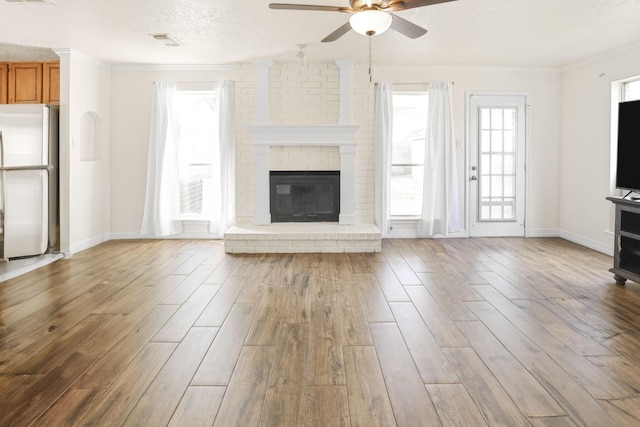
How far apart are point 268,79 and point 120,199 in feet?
8.94

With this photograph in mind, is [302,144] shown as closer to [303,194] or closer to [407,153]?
[303,194]

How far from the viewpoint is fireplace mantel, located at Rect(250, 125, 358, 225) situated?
6.67 m

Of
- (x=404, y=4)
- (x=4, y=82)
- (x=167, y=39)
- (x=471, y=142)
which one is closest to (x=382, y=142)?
(x=471, y=142)

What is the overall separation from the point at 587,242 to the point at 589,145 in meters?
1.27

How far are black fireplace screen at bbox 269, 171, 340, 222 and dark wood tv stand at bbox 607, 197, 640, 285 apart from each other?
3504mm

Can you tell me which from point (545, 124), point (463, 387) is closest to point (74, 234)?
point (463, 387)

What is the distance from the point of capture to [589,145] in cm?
631

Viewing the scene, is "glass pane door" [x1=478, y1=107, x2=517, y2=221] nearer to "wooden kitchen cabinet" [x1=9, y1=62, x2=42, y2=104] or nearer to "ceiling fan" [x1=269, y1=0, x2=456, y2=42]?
"ceiling fan" [x1=269, y1=0, x2=456, y2=42]

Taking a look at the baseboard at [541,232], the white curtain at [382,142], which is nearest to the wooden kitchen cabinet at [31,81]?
the white curtain at [382,142]

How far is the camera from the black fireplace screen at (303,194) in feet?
22.5

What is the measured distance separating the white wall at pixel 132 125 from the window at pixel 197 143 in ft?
1.02

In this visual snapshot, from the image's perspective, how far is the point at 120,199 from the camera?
6.95 m

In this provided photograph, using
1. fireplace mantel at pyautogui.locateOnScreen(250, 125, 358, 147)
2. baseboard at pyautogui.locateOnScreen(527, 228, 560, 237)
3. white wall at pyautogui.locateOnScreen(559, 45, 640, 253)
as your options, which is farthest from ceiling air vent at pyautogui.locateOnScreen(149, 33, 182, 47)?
baseboard at pyautogui.locateOnScreen(527, 228, 560, 237)

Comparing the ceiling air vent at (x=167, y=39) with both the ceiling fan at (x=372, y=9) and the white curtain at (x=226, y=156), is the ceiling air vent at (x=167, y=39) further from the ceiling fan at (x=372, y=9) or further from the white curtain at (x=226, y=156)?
the ceiling fan at (x=372, y=9)
